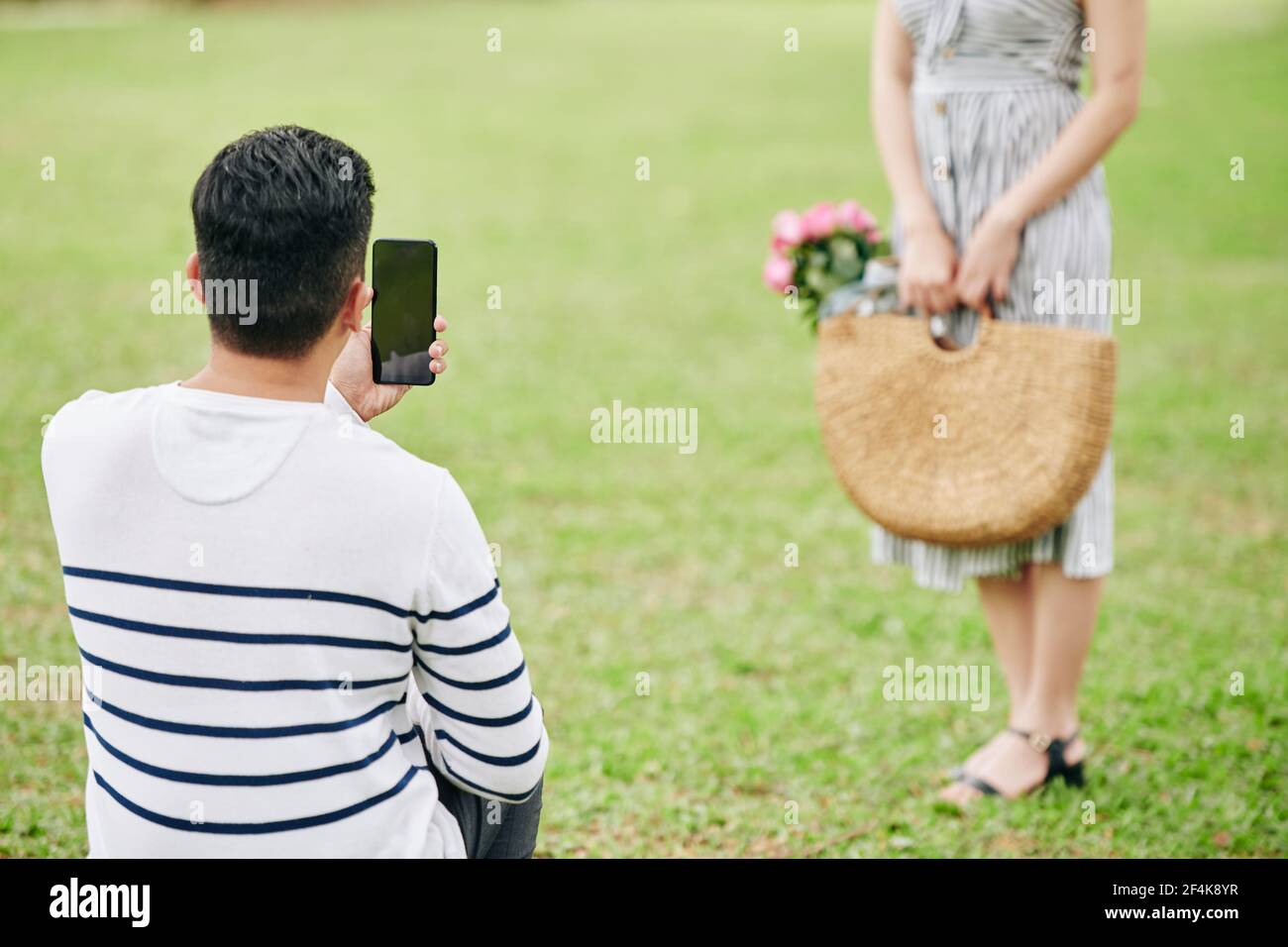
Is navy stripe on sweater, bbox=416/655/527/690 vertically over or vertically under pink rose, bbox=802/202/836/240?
under

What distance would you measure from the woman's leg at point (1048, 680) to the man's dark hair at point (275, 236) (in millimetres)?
2032

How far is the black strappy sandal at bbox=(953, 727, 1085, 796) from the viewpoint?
3.29 meters

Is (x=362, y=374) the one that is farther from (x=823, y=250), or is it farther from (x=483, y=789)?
(x=823, y=250)

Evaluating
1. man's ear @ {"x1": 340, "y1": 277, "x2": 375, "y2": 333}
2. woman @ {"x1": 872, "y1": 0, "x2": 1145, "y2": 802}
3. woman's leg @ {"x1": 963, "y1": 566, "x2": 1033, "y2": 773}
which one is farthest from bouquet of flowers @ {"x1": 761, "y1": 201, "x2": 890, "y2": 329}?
man's ear @ {"x1": 340, "y1": 277, "x2": 375, "y2": 333}

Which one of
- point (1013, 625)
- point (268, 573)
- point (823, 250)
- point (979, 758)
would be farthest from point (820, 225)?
point (268, 573)

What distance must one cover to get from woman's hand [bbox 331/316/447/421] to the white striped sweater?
0.83 ft

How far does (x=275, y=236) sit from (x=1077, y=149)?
1935 millimetres

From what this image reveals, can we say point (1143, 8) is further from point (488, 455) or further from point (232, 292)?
point (488, 455)

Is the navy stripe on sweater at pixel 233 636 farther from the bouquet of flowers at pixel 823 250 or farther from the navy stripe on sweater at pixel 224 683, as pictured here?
the bouquet of flowers at pixel 823 250

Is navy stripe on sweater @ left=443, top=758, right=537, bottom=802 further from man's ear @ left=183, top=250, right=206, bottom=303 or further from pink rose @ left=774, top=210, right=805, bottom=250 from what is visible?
pink rose @ left=774, top=210, right=805, bottom=250

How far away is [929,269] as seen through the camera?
10.2ft

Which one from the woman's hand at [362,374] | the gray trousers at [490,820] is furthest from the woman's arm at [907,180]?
the gray trousers at [490,820]

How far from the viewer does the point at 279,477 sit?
1604 millimetres
